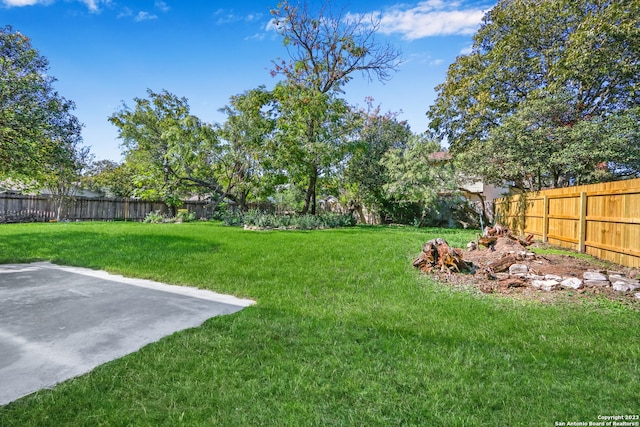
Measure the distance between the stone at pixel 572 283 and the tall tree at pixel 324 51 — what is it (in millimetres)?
11303

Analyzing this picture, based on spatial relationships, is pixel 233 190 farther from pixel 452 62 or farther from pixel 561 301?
pixel 561 301

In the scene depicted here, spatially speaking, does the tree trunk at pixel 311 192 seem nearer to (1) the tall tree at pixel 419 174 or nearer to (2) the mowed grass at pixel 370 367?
(1) the tall tree at pixel 419 174

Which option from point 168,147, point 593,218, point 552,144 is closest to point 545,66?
point 552,144

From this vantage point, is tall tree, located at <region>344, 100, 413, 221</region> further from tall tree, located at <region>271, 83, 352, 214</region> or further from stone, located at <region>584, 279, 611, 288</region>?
stone, located at <region>584, 279, 611, 288</region>

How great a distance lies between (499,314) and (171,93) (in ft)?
65.5

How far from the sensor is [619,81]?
1270 cm

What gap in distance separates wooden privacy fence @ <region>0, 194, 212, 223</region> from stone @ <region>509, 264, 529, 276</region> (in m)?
18.0

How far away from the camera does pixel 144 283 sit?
4965mm

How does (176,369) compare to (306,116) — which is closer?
(176,369)

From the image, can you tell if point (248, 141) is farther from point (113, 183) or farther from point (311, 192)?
point (113, 183)

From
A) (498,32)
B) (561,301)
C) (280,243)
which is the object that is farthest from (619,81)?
(280,243)

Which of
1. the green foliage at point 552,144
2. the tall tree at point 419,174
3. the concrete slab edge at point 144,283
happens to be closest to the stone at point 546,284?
→ the concrete slab edge at point 144,283

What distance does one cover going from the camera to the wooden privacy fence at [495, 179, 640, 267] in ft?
19.6

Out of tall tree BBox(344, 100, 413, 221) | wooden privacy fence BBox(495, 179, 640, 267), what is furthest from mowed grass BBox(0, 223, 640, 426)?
tall tree BBox(344, 100, 413, 221)
